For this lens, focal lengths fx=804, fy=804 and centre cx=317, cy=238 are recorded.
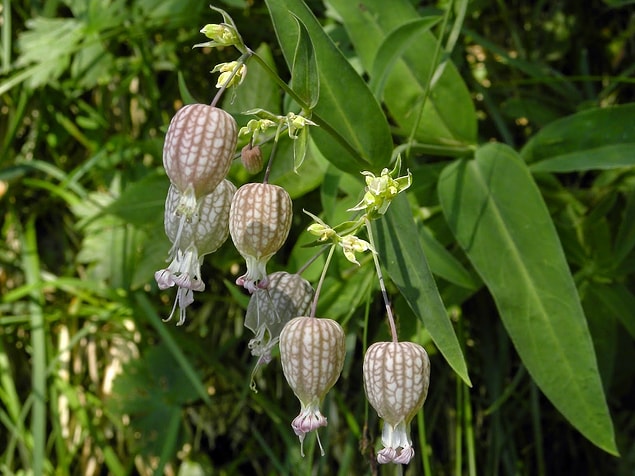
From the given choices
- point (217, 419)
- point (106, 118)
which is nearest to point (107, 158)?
point (106, 118)

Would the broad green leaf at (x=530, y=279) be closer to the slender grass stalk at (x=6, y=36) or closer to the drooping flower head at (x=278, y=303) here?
the drooping flower head at (x=278, y=303)

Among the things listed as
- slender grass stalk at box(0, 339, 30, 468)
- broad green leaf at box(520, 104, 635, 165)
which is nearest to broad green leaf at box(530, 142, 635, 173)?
broad green leaf at box(520, 104, 635, 165)

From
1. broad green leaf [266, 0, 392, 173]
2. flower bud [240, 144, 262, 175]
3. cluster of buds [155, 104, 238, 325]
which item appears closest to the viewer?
cluster of buds [155, 104, 238, 325]

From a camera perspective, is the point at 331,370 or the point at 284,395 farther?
the point at 284,395

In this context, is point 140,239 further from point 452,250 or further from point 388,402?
point 388,402

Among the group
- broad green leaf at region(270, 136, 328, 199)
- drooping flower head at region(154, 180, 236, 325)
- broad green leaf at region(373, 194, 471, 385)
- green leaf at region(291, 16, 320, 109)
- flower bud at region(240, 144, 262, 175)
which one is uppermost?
green leaf at region(291, 16, 320, 109)

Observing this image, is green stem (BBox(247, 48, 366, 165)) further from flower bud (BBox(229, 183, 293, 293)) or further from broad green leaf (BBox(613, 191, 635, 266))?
broad green leaf (BBox(613, 191, 635, 266))
